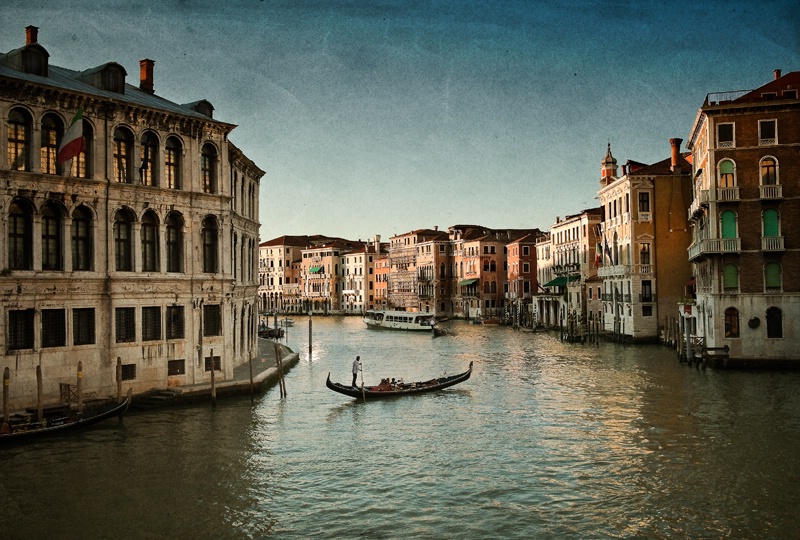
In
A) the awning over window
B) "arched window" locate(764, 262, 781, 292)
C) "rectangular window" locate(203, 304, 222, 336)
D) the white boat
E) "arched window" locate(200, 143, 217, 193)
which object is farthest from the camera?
the white boat

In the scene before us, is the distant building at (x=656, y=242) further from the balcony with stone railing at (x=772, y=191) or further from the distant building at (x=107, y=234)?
the distant building at (x=107, y=234)

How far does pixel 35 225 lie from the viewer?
58.5ft

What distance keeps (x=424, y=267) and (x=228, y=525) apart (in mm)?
73473

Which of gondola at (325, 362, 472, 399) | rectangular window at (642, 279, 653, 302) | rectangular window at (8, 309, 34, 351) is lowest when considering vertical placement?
gondola at (325, 362, 472, 399)

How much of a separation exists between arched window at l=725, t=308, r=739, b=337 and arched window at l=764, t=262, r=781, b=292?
1389mm

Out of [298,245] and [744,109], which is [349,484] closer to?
[744,109]

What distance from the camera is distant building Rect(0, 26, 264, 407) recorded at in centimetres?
1758

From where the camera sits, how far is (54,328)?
18.0 meters

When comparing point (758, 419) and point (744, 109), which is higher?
point (744, 109)

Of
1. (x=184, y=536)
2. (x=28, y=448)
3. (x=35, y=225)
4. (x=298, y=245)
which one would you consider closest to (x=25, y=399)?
(x=28, y=448)

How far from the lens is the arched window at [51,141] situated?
59.3 feet

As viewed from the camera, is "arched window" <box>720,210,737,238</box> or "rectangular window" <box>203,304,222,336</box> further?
"arched window" <box>720,210,737,238</box>

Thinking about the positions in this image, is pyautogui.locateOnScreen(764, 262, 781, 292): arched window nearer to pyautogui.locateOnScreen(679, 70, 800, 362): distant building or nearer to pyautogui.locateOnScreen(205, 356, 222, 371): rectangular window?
pyautogui.locateOnScreen(679, 70, 800, 362): distant building

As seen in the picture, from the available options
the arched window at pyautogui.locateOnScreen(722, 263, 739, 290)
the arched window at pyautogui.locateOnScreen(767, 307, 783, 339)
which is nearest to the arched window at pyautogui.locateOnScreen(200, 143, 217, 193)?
the arched window at pyautogui.locateOnScreen(722, 263, 739, 290)
